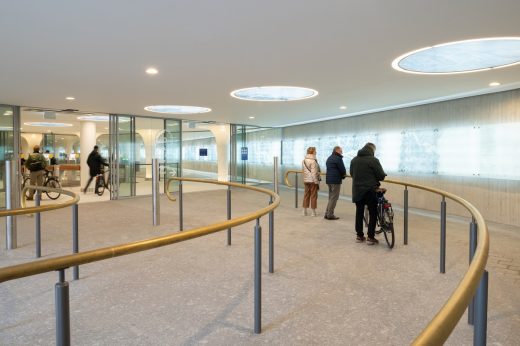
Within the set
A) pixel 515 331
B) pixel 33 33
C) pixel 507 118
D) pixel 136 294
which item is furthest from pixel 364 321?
pixel 507 118

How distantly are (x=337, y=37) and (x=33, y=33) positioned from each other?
3.47 metres

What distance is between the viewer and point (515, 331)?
2.79 metres

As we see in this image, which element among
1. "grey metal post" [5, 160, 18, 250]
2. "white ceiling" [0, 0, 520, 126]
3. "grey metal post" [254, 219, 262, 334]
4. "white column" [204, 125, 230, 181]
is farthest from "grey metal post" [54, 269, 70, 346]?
"white column" [204, 125, 230, 181]

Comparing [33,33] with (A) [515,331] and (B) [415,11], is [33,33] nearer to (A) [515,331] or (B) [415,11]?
(B) [415,11]

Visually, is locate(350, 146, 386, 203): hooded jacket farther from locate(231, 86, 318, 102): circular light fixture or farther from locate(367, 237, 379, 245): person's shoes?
locate(231, 86, 318, 102): circular light fixture

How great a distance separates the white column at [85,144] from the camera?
1326cm

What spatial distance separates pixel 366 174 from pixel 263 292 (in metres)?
2.69

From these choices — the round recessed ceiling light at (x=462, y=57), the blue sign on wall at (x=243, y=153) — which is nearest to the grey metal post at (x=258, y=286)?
the round recessed ceiling light at (x=462, y=57)

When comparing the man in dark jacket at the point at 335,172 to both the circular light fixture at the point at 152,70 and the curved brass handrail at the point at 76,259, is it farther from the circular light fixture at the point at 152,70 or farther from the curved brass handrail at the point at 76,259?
the curved brass handrail at the point at 76,259

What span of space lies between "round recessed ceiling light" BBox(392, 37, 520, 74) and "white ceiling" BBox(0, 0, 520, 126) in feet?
0.85

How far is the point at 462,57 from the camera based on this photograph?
569 cm

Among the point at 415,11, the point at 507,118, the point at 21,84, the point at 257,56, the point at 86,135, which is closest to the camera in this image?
the point at 415,11

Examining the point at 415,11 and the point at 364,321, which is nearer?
the point at 364,321

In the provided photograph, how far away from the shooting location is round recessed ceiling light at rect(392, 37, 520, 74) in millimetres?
5027
